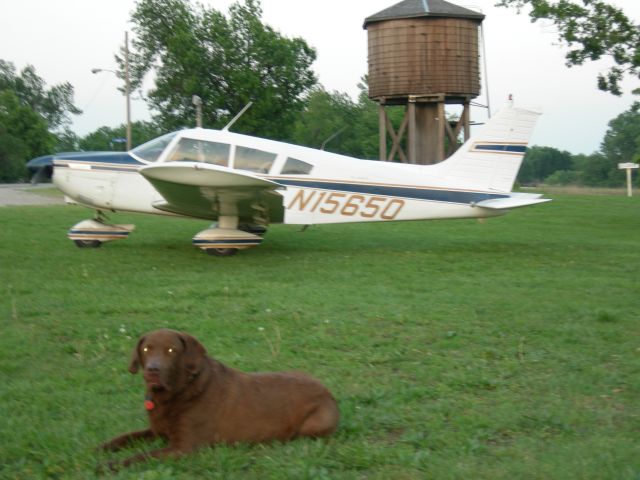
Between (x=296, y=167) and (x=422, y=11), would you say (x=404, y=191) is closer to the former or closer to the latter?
(x=296, y=167)

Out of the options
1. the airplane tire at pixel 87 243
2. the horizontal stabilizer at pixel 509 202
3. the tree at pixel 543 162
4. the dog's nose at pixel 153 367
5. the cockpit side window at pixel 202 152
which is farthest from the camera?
the tree at pixel 543 162

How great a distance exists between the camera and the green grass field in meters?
3.89

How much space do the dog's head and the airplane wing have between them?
23.0 ft

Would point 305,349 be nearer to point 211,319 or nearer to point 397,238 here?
point 211,319

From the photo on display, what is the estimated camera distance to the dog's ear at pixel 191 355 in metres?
3.71

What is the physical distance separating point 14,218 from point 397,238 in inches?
340

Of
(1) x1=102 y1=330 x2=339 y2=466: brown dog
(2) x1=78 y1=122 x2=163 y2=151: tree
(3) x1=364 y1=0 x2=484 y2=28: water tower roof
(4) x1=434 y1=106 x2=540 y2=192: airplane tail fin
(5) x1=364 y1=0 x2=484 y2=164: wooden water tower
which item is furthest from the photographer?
→ (2) x1=78 y1=122 x2=163 y2=151: tree

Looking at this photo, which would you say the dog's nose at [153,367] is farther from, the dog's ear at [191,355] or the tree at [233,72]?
the tree at [233,72]

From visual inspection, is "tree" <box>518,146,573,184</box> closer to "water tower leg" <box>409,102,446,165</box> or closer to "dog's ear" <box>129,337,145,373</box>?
"water tower leg" <box>409,102,446,165</box>

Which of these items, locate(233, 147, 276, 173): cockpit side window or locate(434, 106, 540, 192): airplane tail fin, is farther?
locate(434, 106, 540, 192): airplane tail fin

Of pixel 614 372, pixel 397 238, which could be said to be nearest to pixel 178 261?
pixel 397 238

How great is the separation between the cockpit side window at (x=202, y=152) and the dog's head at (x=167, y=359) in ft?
27.7

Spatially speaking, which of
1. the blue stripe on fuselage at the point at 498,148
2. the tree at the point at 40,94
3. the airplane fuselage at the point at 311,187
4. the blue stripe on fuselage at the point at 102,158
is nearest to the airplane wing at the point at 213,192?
the airplane fuselage at the point at 311,187

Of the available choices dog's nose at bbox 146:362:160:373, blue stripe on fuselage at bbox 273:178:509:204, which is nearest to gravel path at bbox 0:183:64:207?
blue stripe on fuselage at bbox 273:178:509:204
